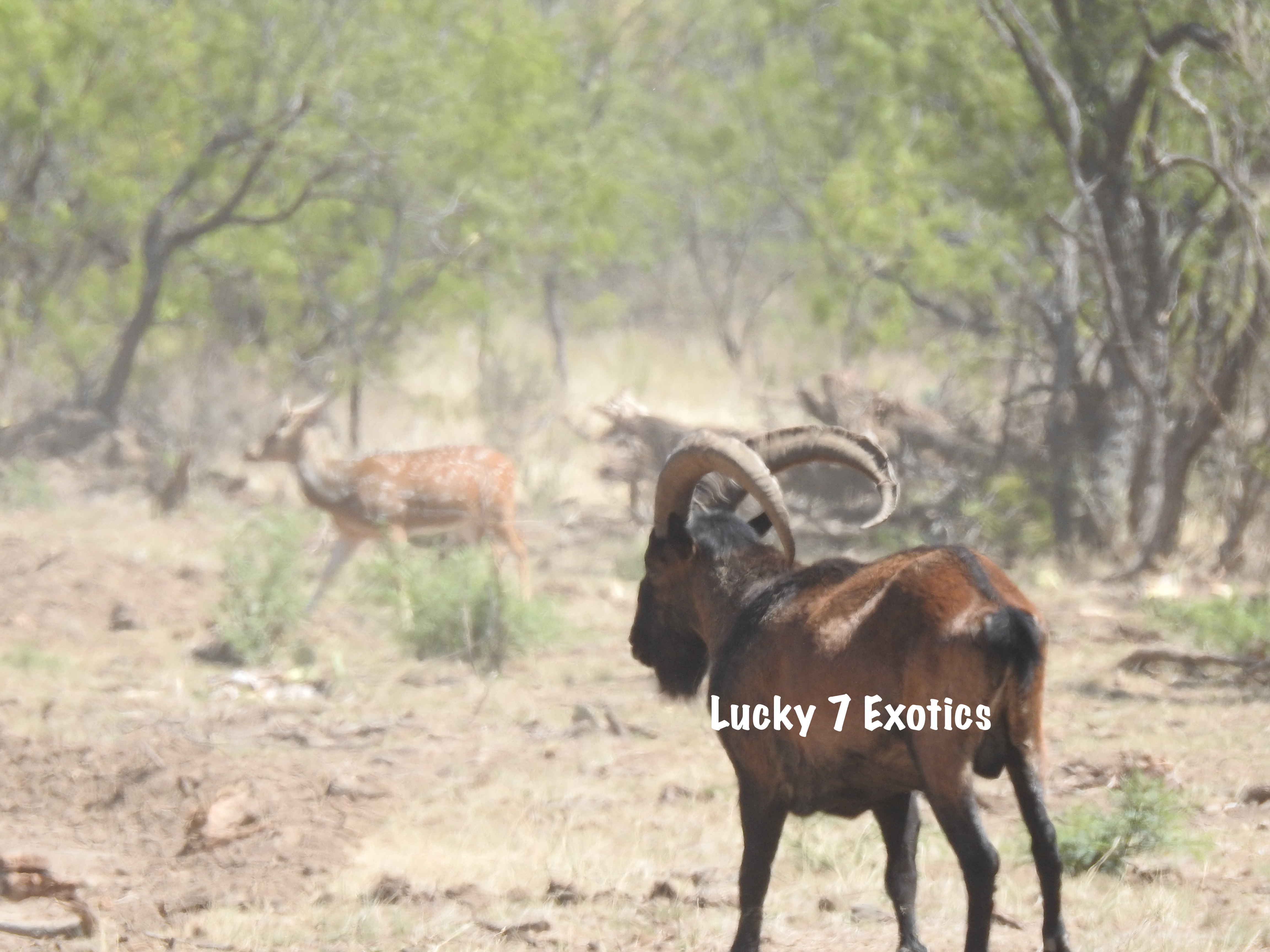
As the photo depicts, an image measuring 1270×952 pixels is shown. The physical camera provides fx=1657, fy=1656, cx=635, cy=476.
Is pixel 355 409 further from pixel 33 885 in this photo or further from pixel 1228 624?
pixel 33 885

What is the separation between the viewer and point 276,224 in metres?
23.3

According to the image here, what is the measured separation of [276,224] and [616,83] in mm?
9991

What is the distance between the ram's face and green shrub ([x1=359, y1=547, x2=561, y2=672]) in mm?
5855

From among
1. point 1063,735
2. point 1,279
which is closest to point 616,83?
point 1,279

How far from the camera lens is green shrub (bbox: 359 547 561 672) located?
12.3 metres

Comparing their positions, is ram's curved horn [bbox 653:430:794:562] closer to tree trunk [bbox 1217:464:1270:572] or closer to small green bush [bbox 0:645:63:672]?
small green bush [bbox 0:645:63:672]

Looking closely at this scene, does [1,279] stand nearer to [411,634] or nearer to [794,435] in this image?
[411,634]

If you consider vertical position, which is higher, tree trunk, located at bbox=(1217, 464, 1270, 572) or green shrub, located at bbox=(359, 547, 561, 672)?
tree trunk, located at bbox=(1217, 464, 1270, 572)

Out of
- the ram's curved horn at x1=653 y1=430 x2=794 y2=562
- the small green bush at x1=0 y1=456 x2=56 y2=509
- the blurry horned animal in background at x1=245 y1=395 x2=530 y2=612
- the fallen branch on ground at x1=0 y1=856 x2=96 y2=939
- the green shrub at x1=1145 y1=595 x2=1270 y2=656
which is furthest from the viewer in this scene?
the small green bush at x1=0 y1=456 x2=56 y2=509

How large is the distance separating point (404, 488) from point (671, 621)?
9.67m

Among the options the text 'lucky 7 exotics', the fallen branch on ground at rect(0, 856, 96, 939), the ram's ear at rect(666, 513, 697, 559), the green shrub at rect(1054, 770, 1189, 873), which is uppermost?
the ram's ear at rect(666, 513, 697, 559)

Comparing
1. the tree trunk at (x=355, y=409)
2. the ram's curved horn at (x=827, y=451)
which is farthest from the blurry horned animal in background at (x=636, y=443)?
the ram's curved horn at (x=827, y=451)

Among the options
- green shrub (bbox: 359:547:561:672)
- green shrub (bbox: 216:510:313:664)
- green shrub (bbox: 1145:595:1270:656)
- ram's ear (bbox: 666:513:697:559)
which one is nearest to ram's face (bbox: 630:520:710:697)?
ram's ear (bbox: 666:513:697:559)

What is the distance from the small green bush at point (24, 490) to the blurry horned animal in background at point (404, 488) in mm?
4530
